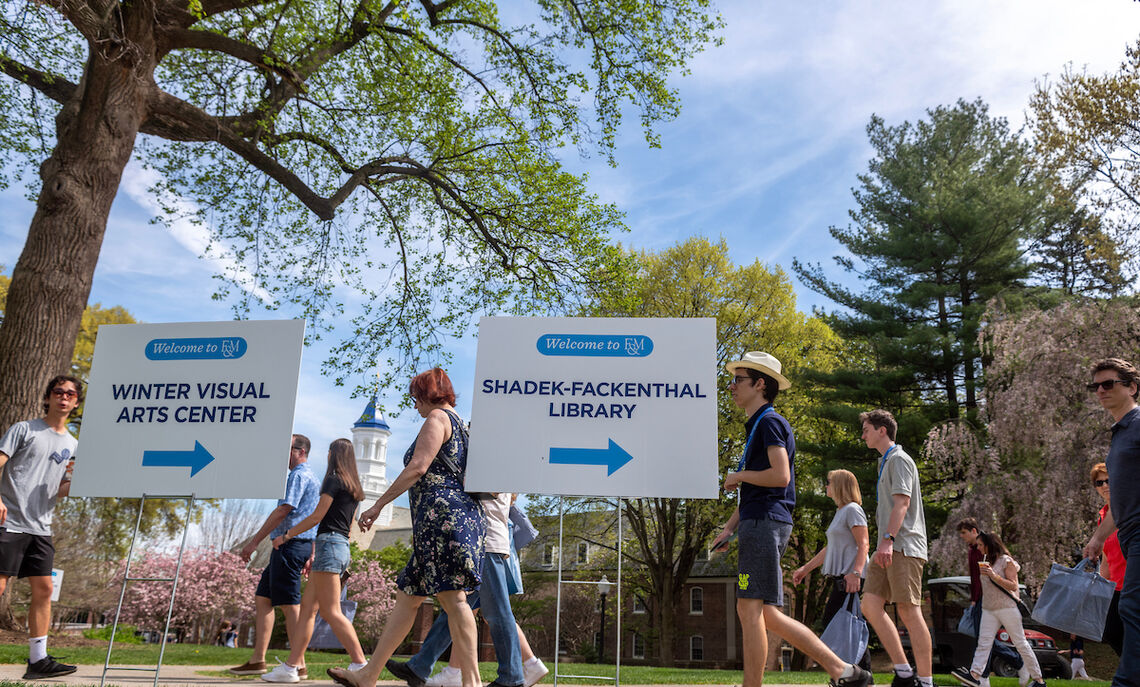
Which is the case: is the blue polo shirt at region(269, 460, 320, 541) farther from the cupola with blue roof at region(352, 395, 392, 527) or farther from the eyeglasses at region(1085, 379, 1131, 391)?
the cupola with blue roof at region(352, 395, 392, 527)

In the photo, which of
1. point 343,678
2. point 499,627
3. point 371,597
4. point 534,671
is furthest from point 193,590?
point 499,627

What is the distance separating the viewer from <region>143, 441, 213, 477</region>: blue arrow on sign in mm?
5766

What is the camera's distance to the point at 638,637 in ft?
158

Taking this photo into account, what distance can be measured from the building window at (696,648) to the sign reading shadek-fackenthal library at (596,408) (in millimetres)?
46566

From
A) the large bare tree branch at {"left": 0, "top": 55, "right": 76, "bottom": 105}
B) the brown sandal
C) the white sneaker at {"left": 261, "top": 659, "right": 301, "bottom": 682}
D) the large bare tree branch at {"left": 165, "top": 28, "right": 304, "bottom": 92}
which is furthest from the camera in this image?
the large bare tree branch at {"left": 165, "top": 28, "right": 304, "bottom": 92}

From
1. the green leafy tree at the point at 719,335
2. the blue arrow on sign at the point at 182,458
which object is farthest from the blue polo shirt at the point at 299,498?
the green leafy tree at the point at 719,335

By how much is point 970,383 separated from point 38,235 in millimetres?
26581

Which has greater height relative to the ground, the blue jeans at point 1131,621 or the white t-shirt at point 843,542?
the white t-shirt at point 843,542

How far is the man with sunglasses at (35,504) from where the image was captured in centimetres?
606

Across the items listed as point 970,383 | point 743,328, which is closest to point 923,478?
point 970,383

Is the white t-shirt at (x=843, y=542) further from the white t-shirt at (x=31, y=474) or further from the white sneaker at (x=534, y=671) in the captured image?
the white t-shirt at (x=31, y=474)

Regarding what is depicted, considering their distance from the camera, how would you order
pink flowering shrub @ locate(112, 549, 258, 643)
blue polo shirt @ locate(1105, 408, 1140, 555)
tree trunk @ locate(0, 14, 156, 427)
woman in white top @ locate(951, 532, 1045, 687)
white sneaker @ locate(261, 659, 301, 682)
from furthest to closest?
pink flowering shrub @ locate(112, 549, 258, 643), tree trunk @ locate(0, 14, 156, 427), woman in white top @ locate(951, 532, 1045, 687), white sneaker @ locate(261, 659, 301, 682), blue polo shirt @ locate(1105, 408, 1140, 555)

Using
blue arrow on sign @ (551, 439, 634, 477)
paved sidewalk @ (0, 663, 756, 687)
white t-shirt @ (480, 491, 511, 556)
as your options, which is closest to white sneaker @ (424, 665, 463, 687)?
paved sidewalk @ (0, 663, 756, 687)

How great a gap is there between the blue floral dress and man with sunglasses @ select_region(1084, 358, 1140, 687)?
3.41m
